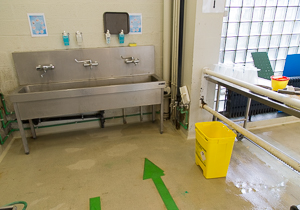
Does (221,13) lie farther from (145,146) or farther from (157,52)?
(145,146)

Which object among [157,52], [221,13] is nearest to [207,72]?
[221,13]

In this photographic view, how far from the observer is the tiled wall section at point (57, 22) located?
7.70 feet

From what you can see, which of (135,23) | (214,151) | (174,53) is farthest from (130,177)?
(135,23)

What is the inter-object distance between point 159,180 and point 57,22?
2197mm

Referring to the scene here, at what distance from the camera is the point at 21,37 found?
95.3 inches

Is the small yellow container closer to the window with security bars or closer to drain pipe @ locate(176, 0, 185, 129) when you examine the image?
drain pipe @ locate(176, 0, 185, 129)

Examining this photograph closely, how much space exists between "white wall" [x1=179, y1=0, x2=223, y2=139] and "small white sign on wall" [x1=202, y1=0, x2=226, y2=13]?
0.04 m

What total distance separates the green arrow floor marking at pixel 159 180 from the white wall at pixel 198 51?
75 cm

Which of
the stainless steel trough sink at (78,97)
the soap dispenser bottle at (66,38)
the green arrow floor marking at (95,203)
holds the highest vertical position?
the soap dispenser bottle at (66,38)

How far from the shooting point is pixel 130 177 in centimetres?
201

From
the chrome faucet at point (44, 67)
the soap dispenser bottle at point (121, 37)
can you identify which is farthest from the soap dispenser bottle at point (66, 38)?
the soap dispenser bottle at point (121, 37)

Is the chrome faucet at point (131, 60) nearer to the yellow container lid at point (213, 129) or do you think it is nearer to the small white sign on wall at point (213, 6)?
the small white sign on wall at point (213, 6)

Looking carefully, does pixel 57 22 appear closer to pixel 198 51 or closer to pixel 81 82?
pixel 81 82

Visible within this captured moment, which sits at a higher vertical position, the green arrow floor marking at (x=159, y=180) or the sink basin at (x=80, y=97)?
the sink basin at (x=80, y=97)
